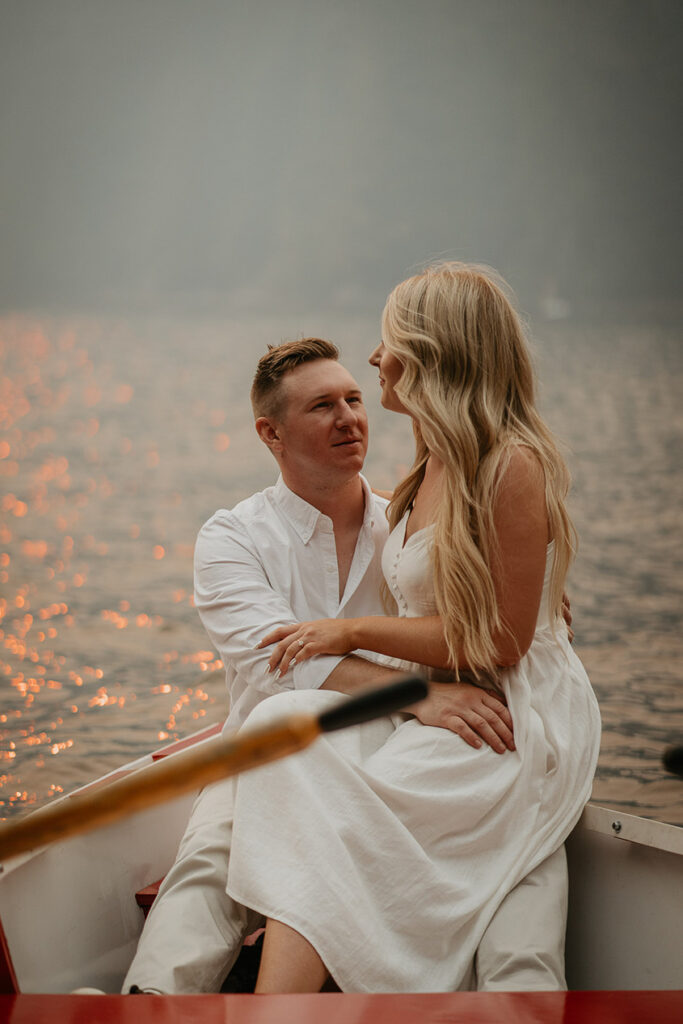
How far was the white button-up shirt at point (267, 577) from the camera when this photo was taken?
1.89 meters

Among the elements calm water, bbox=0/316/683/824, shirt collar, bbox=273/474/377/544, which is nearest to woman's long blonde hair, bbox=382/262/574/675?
shirt collar, bbox=273/474/377/544

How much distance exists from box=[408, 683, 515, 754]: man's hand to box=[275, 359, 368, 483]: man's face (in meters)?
0.58

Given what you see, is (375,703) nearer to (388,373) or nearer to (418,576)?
(418,576)

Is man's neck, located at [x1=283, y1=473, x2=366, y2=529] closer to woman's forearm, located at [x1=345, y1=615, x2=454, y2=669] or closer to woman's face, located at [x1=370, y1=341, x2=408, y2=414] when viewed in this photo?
woman's face, located at [x1=370, y1=341, x2=408, y2=414]

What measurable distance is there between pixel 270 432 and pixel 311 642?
0.60m

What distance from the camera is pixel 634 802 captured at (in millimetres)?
7801

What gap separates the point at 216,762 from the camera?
0.47 metres

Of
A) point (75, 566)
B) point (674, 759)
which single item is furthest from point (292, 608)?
point (75, 566)

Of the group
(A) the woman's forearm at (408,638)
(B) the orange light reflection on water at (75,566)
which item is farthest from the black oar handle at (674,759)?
(B) the orange light reflection on water at (75,566)

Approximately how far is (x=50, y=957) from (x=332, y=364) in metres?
1.26

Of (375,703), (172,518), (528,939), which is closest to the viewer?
(375,703)

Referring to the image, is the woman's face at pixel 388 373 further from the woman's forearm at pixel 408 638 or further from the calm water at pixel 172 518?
the calm water at pixel 172 518

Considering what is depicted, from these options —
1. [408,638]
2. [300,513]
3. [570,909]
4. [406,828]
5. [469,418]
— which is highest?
[469,418]

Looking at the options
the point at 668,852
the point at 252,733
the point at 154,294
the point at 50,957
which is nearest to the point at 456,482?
the point at 668,852
